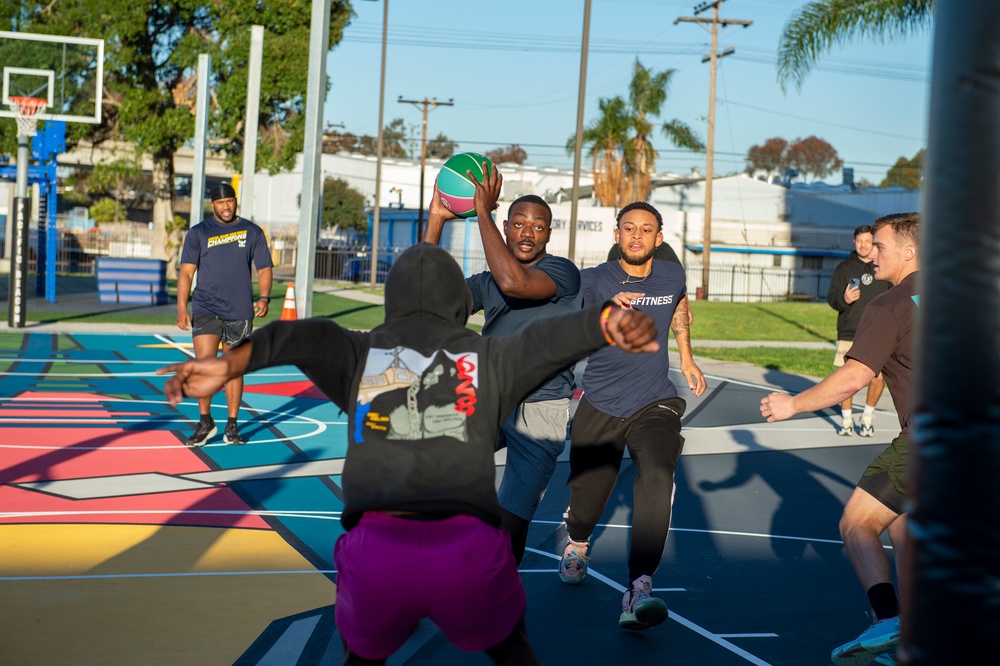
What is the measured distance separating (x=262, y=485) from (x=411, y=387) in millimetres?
5299

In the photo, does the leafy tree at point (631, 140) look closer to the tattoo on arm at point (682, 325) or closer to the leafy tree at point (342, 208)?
the leafy tree at point (342, 208)

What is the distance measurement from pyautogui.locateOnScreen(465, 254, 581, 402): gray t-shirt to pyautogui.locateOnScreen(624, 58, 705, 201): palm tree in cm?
4838

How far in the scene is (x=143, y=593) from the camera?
5574 millimetres

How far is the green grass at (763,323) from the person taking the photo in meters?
26.7

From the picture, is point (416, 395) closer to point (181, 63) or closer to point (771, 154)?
point (181, 63)

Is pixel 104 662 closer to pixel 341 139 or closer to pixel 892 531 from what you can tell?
pixel 892 531

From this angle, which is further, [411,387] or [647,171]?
[647,171]

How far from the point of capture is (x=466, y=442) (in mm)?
3277

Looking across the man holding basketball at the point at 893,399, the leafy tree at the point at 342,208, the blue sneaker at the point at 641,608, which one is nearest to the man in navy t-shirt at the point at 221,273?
the blue sneaker at the point at 641,608

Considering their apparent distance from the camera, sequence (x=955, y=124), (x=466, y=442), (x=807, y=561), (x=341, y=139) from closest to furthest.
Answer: (x=955, y=124)
(x=466, y=442)
(x=807, y=561)
(x=341, y=139)

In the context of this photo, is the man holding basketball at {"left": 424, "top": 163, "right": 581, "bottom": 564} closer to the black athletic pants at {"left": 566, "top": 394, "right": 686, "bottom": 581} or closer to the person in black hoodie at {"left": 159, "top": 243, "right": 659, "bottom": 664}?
the black athletic pants at {"left": 566, "top": 394, "right": 686, "bottom": 581}

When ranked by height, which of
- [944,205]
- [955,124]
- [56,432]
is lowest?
[56,432]

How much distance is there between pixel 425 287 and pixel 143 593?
3034mm

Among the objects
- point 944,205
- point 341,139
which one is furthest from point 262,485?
point 341,139
